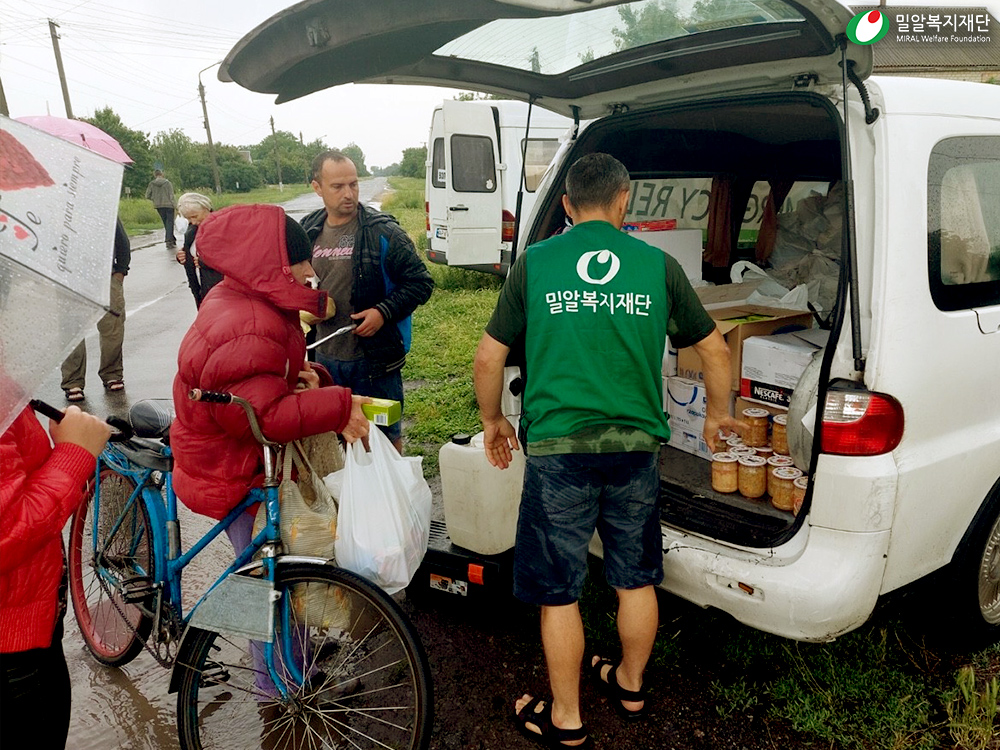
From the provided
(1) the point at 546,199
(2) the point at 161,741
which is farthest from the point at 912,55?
(2) the point at 161,741

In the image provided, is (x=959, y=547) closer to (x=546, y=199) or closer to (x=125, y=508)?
(x=546, y=199)

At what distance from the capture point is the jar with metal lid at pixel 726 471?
2.95m

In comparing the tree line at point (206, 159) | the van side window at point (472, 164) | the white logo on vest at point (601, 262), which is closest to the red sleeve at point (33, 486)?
the white logo on vest at point (601, 262)

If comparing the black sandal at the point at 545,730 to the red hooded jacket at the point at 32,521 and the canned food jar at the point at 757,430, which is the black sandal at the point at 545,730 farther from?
the red hooded jacket at the point at 32,521

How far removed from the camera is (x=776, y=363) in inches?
118

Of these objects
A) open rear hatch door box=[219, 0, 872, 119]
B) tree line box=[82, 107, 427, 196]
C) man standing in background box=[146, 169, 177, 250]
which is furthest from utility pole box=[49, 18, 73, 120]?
open rear hatch door box=[219, 0, 872, 119]

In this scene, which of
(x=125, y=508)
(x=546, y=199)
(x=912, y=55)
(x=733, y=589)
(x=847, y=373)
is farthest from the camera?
(x=912, y=55)

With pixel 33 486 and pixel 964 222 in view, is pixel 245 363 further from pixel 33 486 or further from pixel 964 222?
pixel 964 222

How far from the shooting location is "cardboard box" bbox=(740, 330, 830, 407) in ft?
9.63

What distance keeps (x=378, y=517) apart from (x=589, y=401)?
29.2 inches

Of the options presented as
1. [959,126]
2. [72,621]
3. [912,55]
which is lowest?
[72,621]

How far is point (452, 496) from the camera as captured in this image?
2.95 m

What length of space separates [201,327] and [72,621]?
2.02 m

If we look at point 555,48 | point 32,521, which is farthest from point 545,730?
point 555,48
